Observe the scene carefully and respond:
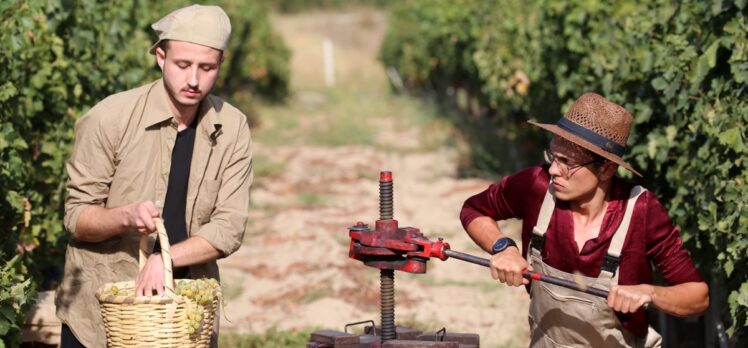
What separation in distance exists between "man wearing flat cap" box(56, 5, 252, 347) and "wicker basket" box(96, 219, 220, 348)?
0.65ft

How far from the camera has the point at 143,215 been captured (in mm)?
3594

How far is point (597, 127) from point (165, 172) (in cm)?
148

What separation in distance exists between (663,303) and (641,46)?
314cm

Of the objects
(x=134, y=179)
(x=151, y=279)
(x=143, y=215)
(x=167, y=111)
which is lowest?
(x=151, y=279)

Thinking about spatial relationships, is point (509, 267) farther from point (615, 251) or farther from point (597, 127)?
point (597, 127)

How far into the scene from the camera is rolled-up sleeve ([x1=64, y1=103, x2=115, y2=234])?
3.88 metres

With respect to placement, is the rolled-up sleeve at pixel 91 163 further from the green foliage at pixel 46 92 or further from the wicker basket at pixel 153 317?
the green foliage at pixel 46 92

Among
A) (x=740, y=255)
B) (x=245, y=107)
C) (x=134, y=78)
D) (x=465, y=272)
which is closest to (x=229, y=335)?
(x=134, y=78)

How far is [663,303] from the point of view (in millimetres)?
3742

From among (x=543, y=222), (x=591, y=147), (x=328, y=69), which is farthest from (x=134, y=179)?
(x=328, y=69)

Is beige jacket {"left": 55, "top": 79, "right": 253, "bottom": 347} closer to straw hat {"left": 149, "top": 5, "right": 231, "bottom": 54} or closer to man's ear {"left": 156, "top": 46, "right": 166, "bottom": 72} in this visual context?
man's ear {"left": 156, "top": 46, "right": 166, "bottom": 72}

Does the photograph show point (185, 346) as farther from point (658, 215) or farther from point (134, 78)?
point (134, 78)

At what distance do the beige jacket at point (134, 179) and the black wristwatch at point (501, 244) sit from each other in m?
0.87

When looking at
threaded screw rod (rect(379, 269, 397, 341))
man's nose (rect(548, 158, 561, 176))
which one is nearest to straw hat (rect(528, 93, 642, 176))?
man's nose (rect(548, 158, 561, 176))
